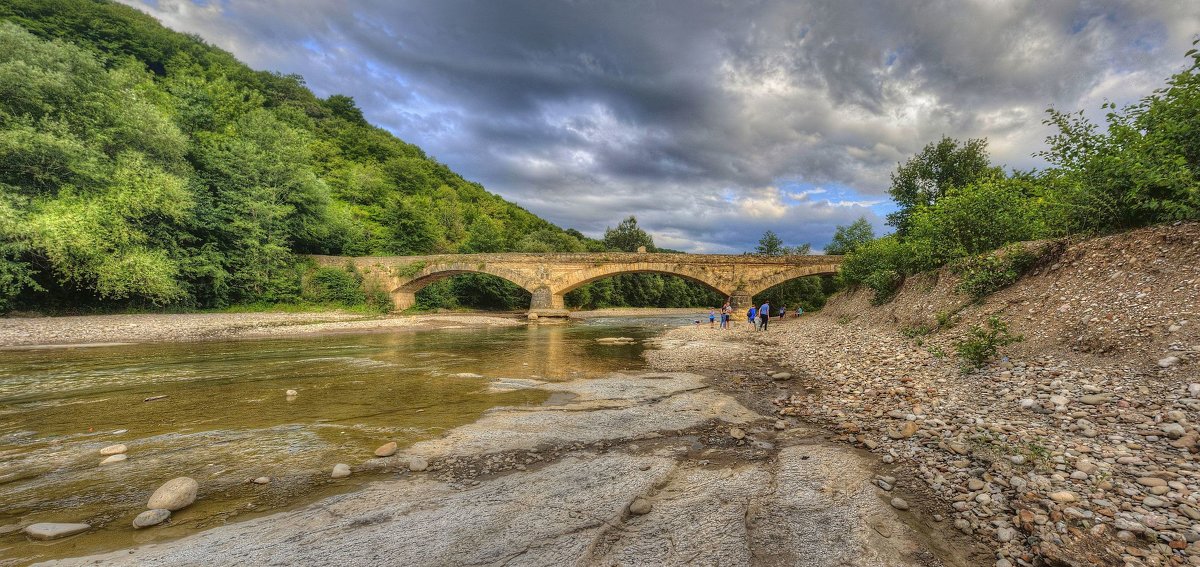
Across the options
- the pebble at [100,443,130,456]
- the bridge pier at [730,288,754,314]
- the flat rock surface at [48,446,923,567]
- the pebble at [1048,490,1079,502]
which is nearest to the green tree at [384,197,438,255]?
the bridge pier at [730,288,754,314]

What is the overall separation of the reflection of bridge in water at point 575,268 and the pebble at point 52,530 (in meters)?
31.6

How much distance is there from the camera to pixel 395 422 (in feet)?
22.0

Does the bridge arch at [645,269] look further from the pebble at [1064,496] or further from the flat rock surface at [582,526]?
the pebble at [1064,496]

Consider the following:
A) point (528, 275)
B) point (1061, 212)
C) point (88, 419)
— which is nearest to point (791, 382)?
point (1061, 212)

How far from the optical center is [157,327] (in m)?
19.4

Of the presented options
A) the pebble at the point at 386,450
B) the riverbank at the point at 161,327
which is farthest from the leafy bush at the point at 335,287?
the pebble at the point at 386,450

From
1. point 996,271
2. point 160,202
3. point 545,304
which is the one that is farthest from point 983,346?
point 160,202

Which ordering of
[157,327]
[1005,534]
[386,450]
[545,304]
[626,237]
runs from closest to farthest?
1. [1005,534]
2. [386,450]
3. [157,327]
4. [545,304]
5. [626,237]

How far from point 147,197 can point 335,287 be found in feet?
44.2

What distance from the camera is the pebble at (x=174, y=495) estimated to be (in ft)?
12.8

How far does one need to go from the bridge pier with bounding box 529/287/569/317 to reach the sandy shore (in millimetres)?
10775

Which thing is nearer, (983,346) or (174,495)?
(174,495)

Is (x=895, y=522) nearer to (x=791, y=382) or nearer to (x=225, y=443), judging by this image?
(x=791, y=382)

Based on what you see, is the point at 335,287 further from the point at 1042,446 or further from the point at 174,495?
the point at 1042,446
